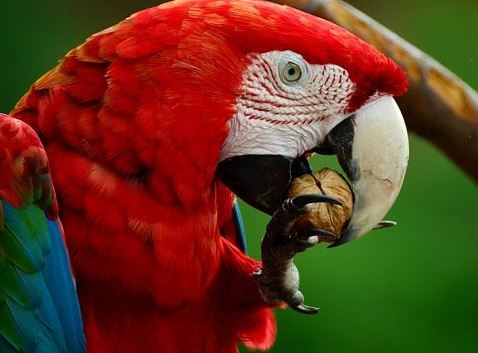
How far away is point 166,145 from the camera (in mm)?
1740

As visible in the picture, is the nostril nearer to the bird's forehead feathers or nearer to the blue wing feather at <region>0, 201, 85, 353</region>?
the bird's forehead feathers

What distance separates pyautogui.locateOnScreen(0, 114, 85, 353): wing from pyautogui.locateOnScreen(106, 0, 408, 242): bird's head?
253 millimetres

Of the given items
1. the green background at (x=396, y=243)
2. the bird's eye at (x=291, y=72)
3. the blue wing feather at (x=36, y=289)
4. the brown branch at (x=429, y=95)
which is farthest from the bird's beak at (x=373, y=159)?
the green background at (x=396, y=243)

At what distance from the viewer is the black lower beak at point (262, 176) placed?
5.90ft

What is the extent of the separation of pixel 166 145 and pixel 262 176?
179mm

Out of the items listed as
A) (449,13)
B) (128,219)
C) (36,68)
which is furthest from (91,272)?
(449,13)

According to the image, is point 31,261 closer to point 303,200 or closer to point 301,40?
point 303,200

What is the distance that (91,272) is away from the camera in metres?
1.79

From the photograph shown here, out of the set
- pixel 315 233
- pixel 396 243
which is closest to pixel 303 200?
pixel 315 233

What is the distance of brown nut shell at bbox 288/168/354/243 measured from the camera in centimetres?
173

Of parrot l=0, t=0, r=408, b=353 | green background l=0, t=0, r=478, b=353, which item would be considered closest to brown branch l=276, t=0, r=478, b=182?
parrot l=0, t=0, r=408, b=353

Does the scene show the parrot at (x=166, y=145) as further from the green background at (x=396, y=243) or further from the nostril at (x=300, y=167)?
the green background at (x=396, y=243)

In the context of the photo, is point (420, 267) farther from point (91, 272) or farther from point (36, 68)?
point (91, 272)

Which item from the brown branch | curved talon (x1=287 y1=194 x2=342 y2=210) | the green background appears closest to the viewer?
curved talon (x1=287 y1=194 x2=342 y2=210)
